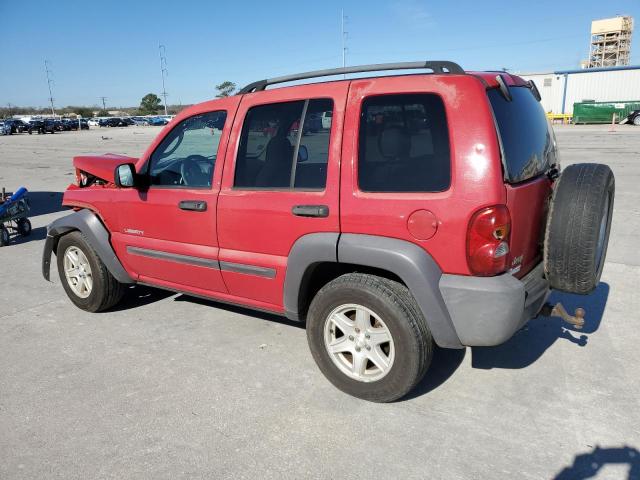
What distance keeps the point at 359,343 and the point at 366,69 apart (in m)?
1.69

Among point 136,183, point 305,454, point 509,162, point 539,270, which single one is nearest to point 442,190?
point 509,162

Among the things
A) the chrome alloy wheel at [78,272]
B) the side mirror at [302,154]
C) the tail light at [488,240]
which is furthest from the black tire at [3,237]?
the tail light at [488,240]

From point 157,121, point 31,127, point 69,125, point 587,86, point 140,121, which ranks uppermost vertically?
point 587,86

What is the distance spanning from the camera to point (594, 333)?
12.7 feet

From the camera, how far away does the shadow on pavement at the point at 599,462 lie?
2.39 meters

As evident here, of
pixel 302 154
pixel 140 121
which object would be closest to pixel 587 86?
pixel 302 154

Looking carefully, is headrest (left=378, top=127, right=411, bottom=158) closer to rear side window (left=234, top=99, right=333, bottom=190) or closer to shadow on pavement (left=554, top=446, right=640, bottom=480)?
rear side window (left=234, top=99, right=333, bottom=190)

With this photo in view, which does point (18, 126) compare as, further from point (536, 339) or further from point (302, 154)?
point (536, 339)

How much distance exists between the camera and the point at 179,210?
3.74 m

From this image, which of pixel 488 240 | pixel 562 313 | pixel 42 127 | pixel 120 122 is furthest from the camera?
pixel 120 122

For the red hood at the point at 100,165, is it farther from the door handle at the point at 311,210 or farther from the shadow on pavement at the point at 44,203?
the shadow on pavement at the point at 44,203

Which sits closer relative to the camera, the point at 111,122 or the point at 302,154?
the point at 302,154

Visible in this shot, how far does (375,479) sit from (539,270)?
61.2 inches

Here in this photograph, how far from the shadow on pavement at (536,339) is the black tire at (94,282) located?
10.2 feet
